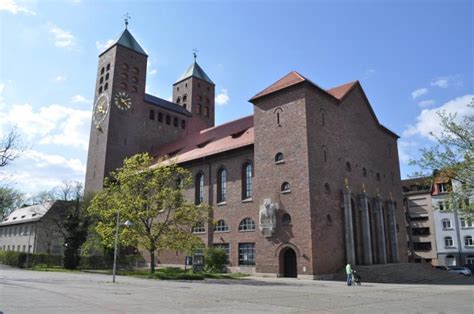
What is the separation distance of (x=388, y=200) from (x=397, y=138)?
960 cm

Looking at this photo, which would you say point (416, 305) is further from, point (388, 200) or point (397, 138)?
point (397, 138)

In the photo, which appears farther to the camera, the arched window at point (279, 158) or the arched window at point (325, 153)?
the arched window at point (325, 153)

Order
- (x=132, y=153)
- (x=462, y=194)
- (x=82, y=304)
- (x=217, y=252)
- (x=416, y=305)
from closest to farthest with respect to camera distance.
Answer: (x=82, y=304)
(x=416, y=305)
(x=462, y=194)
(x=217, y=252)
(x=132, y=153)

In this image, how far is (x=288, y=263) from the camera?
98.6 ft

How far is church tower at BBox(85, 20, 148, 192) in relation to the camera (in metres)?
48.8

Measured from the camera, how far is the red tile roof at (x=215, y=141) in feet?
125

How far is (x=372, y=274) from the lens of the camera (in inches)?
1179

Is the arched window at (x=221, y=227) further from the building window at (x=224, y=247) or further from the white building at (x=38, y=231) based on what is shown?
the white building at (x=38, y=231)

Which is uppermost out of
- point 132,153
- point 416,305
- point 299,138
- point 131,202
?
point 132,153

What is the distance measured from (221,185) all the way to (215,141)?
5.97 meters

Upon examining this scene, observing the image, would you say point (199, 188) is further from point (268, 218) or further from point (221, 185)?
point (268, 218)

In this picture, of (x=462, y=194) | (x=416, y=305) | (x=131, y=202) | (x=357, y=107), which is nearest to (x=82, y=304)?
(x=416, y=305)

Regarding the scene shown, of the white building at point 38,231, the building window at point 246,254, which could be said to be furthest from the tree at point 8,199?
the building window at point 246,254

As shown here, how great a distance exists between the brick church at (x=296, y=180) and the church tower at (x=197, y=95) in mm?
14918
